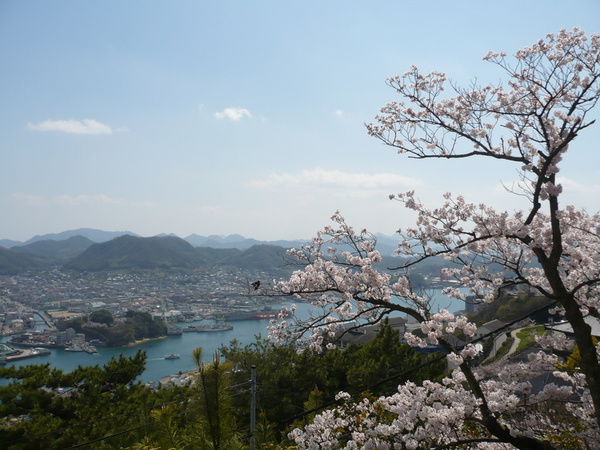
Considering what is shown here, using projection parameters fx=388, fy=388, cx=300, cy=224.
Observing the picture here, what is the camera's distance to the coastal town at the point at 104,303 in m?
34.8

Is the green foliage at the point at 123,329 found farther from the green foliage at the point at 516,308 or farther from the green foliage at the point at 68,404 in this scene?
the green foliage at the point at 516,308

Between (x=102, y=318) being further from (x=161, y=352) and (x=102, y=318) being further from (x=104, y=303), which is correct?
(x=104, y=303)

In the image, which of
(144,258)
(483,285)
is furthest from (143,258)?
(483,285)

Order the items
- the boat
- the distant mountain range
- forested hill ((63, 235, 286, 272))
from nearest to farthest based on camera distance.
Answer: the boat → the distant mountain range → forested hill ((63, 235, 286, 272))

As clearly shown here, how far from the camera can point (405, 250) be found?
4527mm

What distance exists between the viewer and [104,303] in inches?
2207

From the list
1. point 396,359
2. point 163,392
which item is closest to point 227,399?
point 163,392

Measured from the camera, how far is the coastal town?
34812 mm

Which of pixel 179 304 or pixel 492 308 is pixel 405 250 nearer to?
pixel 492 308

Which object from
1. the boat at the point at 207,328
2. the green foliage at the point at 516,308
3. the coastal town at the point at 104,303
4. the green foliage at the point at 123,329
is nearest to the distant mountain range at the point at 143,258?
the coastal town at the point at 104,303

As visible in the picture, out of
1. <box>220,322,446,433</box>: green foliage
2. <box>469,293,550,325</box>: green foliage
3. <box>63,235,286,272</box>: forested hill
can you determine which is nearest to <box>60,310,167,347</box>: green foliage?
<box>220,322,446,433</box>: green foliage

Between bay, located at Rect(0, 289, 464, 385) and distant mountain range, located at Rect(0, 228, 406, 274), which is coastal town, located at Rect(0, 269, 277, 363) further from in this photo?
distant mountain range, located at Rect(0, 228, 406, 274)

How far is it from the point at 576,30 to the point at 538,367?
Answer: 3.79m

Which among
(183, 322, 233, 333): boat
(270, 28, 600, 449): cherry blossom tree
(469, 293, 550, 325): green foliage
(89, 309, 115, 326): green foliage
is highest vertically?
(270, 28, 600, 449): cherry blossom tree
